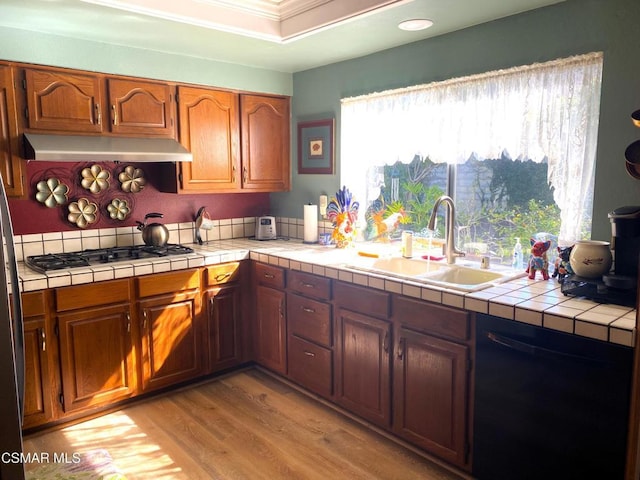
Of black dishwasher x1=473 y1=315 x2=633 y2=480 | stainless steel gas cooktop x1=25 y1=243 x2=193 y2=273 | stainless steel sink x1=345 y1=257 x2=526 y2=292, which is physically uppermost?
stainless steel gas cooktop x1=25 y1=243 x2=193 y2=273

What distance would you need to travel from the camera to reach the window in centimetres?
242

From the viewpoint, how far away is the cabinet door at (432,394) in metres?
2.31

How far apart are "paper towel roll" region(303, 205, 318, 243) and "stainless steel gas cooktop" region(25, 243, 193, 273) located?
2.93 feet

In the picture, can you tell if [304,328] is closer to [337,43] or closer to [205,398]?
[205,398]

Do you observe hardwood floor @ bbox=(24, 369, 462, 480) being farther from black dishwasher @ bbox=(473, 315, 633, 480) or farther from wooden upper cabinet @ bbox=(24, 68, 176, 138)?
wooden upper cabinet @ bbox=(24, 68, 176, 138)

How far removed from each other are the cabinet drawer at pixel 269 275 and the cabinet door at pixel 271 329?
0.04m

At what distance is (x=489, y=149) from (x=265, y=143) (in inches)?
71.5

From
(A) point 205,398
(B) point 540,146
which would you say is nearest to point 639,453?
(B) point 540,146

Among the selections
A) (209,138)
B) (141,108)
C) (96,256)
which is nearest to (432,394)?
(96,256)

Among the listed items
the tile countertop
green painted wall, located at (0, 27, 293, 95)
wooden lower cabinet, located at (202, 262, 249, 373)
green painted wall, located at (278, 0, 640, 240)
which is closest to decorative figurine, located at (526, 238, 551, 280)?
the tile countertop

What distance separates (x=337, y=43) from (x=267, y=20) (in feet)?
1.48

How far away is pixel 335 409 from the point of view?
119 inches

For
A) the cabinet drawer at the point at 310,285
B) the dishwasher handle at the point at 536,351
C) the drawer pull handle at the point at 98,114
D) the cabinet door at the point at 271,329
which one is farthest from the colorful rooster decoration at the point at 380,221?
the drawer pull handle at the point at 98,114

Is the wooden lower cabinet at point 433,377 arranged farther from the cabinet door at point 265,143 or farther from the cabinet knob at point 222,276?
the cabinet door at point 265,143
